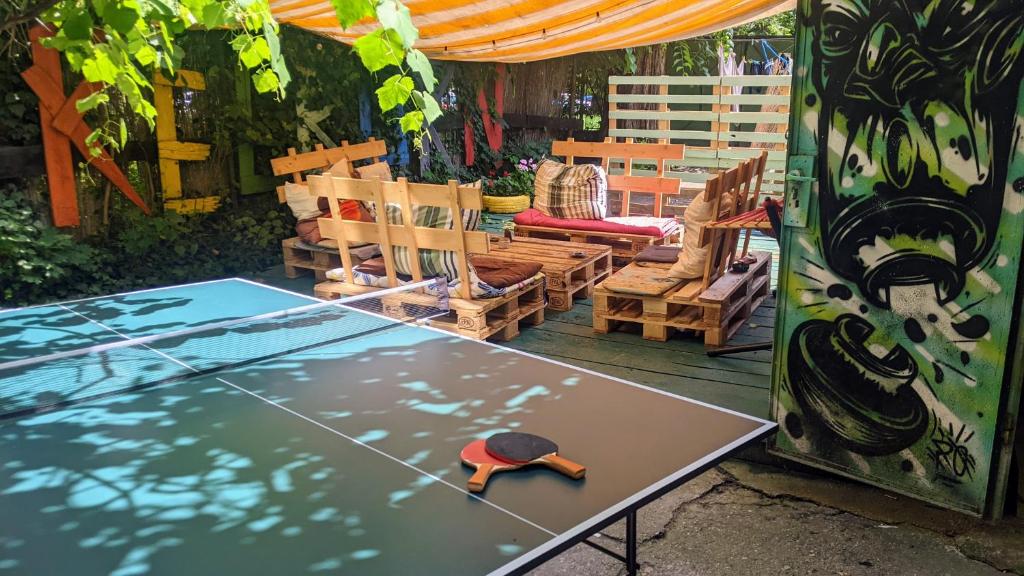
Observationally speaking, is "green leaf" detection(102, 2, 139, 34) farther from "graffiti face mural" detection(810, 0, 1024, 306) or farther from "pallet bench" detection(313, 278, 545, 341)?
"pallet bench" detection(313, 278, 545, 341)

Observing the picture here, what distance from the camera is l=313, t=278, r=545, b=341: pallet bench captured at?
5.64 m

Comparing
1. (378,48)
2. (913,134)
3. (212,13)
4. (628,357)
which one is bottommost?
(628,357)

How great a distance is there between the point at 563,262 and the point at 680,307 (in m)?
1.29

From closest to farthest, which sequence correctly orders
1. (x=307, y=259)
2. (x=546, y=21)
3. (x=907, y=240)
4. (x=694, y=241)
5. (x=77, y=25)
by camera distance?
(x=77, y=25) → (x=907, y=240) → (x=694, y=241) → (x=546, y=21) → (x=307, y=259)

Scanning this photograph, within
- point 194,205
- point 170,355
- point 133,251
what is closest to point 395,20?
point 170,355

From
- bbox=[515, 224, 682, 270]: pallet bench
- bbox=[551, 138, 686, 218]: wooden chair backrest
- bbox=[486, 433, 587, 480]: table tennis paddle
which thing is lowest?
bbox=[515, 224, 682, 270]: pallet bench

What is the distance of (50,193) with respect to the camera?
6848mm

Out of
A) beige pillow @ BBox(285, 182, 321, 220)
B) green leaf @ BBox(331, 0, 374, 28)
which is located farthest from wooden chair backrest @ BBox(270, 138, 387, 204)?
green leaf @ BBox(331, 0, 374, 28)

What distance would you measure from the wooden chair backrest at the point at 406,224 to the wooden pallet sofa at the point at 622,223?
2.63m

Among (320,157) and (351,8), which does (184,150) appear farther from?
(351,8)

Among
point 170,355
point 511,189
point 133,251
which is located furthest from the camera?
point 511,189

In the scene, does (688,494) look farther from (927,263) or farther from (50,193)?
(50,193)

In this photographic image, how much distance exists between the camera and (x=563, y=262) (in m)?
7.08

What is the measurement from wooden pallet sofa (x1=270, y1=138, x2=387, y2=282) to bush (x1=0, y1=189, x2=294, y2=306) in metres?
0.42
